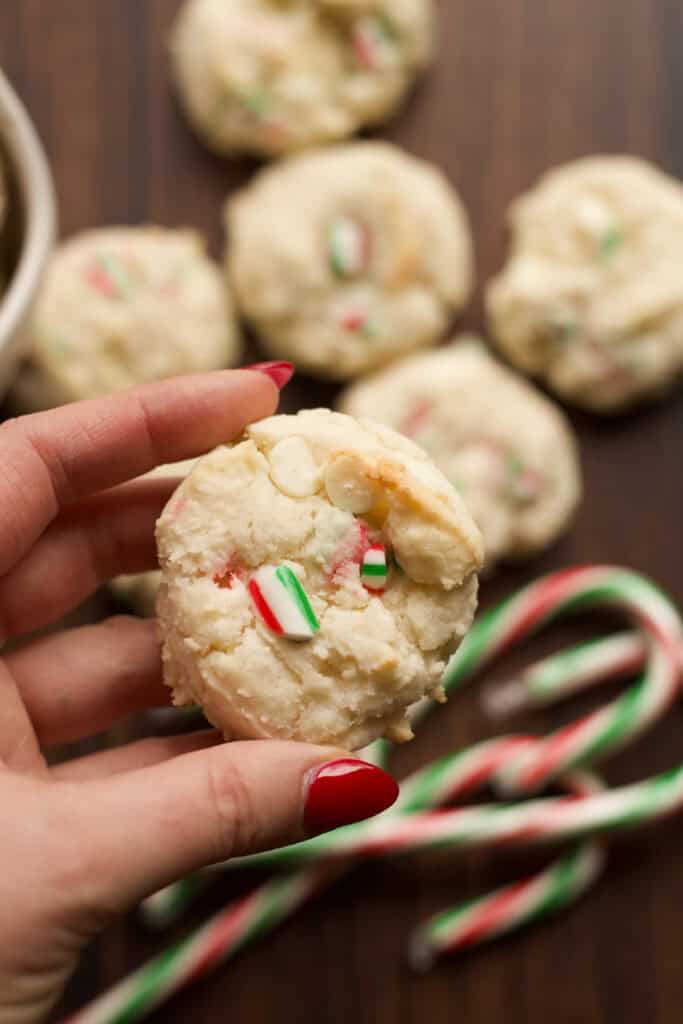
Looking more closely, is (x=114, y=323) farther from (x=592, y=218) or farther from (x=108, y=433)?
(x=592, y=218)

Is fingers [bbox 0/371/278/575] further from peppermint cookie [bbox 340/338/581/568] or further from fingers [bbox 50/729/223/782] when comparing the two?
peppermint cookie [bbox 340/338/581/568]

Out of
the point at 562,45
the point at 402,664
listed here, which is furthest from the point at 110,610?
the point at 562,45

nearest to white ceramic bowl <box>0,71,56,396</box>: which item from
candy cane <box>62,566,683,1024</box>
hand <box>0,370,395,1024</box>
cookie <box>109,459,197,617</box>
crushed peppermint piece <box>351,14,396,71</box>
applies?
hand <box>0,370,395,1024</box>

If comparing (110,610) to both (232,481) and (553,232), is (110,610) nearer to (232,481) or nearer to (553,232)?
(232,481)

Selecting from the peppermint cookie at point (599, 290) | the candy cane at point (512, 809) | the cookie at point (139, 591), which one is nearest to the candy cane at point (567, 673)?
the candy cane at point (512, 809)

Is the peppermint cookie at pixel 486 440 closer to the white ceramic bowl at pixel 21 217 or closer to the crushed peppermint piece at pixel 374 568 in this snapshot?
the white ceramic bowl at pixel 21 217

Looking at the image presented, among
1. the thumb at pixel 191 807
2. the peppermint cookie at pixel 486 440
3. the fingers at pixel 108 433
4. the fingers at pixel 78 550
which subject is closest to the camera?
the thumb at pixel 191 807

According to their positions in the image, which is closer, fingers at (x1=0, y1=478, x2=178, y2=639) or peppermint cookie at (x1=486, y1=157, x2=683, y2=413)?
fingers at (x1=0, y1=478, x2=178, y2=639)
